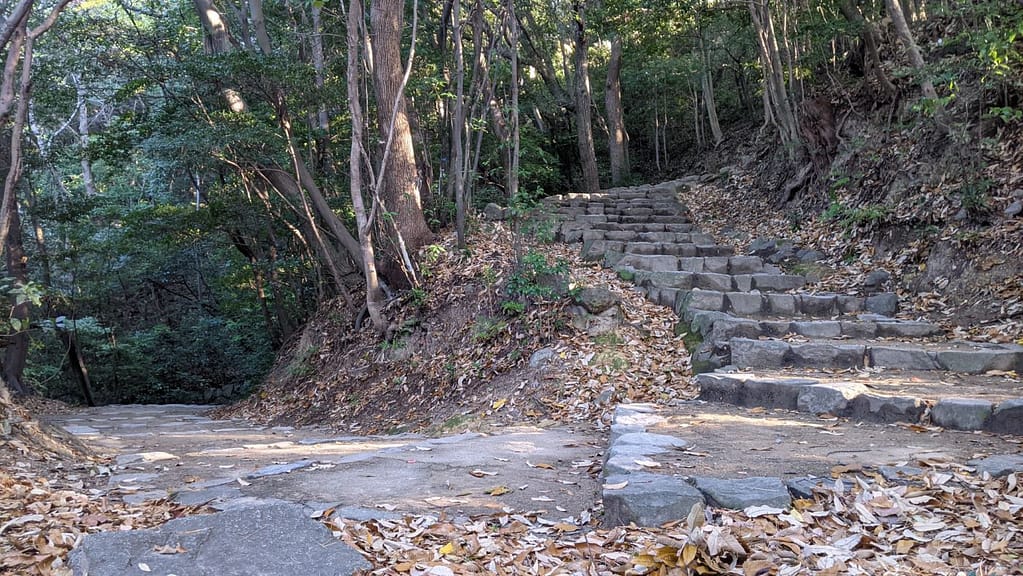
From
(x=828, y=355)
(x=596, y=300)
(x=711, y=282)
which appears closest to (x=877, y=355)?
(x=828, y=355)

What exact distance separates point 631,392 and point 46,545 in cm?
408

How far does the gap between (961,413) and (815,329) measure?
2406mm

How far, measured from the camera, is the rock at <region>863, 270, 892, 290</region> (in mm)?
7090

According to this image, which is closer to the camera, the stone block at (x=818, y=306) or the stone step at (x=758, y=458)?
the stone step at (x=758, y=458)

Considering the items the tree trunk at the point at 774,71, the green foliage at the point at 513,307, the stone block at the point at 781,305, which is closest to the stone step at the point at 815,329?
the stone block at the point at 781,305

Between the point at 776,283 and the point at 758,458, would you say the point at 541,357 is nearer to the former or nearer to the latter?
the point at 758,458

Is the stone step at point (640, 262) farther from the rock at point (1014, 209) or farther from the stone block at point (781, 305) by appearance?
the rock at point (1014, 209)

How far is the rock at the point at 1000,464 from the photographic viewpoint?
9.14 feet

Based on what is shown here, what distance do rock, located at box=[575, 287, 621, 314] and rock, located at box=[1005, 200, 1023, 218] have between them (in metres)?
3.70

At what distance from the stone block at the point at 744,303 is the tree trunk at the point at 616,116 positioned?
29.1 ft

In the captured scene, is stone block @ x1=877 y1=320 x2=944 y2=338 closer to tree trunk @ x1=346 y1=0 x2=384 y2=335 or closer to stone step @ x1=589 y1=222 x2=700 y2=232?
stone step @ x1=589 y1=222 x2=700 y2=232

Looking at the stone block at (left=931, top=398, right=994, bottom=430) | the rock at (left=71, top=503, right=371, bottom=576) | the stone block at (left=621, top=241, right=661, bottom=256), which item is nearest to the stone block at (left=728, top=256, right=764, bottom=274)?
the stone block at (left=621, top=241, right=661, bottom=256)

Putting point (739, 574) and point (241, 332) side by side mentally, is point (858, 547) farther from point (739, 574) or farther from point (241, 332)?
point (241, 332)

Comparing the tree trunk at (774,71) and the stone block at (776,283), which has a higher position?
the tree trunk at (774,71)
